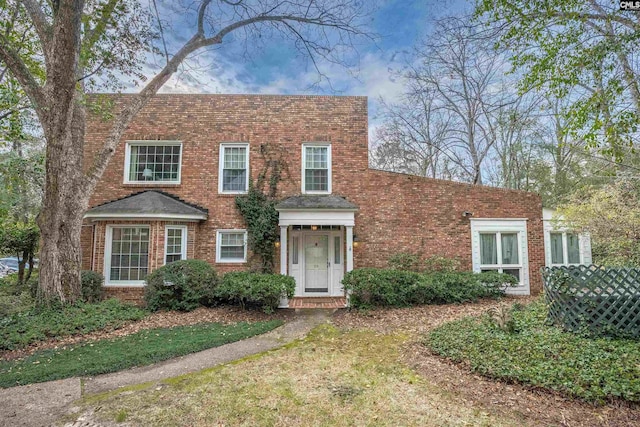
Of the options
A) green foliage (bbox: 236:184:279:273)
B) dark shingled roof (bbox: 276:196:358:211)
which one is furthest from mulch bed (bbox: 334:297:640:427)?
green foliage (bbox: 236:184:279:273)

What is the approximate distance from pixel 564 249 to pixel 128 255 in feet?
48.0

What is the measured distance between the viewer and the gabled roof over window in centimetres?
948

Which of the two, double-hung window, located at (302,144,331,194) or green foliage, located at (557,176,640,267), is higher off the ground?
double-hung window, located at (302,144,331,194)

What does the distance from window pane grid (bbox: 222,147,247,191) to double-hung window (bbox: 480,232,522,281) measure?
852 centimetres

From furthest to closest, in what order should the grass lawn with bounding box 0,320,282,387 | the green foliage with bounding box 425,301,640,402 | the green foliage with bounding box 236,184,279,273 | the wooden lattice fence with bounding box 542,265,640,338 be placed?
the green foliage with bounding box 236,184,279,273 → the wooden lattice fence with bounding box 542,265,640,338 → the grass lawn with bounding box 0,320,282,387 → the green foliage with bounding box 425,301,640,402

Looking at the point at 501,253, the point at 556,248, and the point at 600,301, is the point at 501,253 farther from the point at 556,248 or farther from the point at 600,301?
the point at 600,301

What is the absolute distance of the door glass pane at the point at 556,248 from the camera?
37.1 feet

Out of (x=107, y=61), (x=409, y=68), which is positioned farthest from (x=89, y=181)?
(x=409, y=68)

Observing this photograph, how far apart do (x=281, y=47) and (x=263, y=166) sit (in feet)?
12.7

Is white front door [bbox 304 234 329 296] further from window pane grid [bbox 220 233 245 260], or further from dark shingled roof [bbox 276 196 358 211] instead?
window pane grid [bbox 220 233 245 260]

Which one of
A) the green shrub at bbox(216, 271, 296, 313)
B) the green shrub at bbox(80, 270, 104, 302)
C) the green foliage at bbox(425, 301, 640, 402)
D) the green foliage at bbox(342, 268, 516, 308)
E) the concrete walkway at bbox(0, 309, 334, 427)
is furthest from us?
the green foliage at bbox(342, 268, 516, 308)

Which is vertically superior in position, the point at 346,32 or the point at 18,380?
the point at 346,32

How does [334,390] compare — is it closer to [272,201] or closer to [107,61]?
[272,201]

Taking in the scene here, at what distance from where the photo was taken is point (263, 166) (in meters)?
11.0
